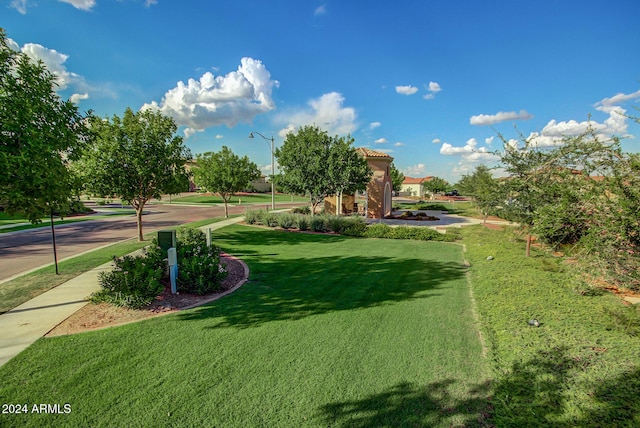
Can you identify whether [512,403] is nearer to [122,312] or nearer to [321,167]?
[122,312]

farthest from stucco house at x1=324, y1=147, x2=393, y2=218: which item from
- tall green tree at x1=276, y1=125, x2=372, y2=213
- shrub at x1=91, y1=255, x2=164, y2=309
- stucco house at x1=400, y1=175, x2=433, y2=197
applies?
stucco house at x1=400, y1=175, x2=433, y2=197

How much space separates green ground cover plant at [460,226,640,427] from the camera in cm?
359

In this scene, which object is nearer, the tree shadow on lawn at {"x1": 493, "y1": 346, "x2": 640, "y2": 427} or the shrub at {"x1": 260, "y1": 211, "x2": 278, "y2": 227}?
the tree shadow on lawn at {"x1": 493, "y1": 346, "x2": 640, "y2": 427}

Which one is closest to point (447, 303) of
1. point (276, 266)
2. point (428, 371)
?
point (428, 371)

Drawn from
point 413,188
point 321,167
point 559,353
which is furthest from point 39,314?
point 413,188

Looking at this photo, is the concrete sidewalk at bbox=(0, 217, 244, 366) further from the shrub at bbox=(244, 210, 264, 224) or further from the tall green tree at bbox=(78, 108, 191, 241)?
the shrub at bbox=(244, 210, 264, 224)

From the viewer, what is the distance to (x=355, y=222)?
19.4m

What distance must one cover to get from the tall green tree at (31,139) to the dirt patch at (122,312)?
6.82 ft

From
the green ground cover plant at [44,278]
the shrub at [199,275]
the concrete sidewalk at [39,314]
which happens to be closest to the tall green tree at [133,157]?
the green ground cover plant at [44,278]

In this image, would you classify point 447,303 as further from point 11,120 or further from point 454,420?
point 11,120

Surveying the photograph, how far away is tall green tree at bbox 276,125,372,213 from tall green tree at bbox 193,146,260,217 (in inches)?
173

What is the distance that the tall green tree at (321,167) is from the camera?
22.1 meters

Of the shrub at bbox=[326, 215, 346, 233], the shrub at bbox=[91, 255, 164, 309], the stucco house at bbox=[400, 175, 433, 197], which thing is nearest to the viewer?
the shrub at bbox=[91, 255, 164, 309]

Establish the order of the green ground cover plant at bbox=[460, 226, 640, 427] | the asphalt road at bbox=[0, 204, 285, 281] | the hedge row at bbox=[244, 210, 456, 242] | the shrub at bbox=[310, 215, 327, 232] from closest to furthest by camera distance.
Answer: the green ground cover plant at bbox=[460, 226, 640, 427], the asphalt road at bbox=[0, 204, 285, 281], the hedge row at bbox=[244, 210, 456, 242], the shrub at bbox=[310, 215, 327, 232]
